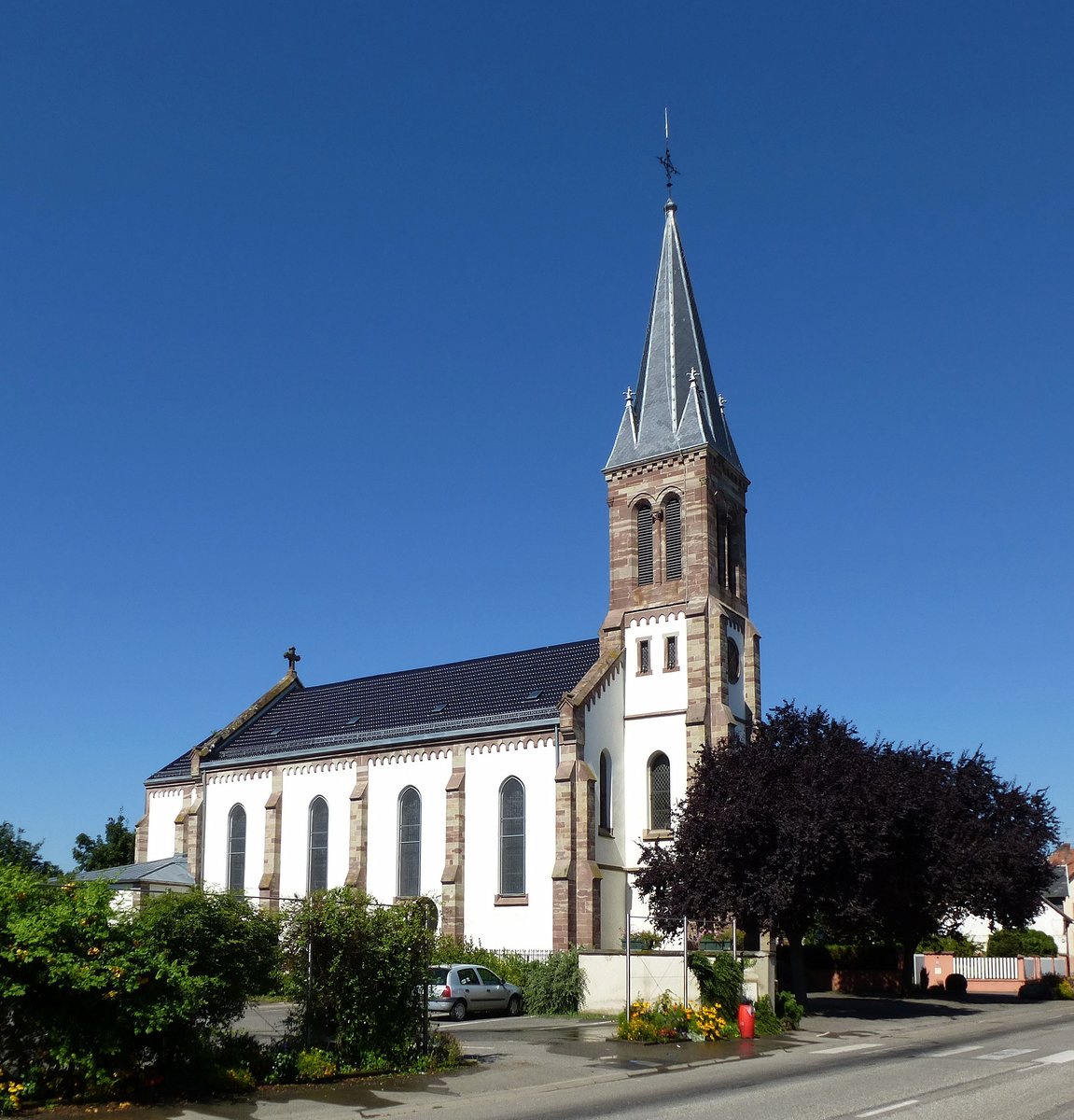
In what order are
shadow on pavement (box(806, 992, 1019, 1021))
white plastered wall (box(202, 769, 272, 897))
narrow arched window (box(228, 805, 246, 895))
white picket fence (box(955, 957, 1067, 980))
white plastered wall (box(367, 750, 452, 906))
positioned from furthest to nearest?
narrow arched window (box(228, 805, 246, 895)) → white plastered wall (box(202, 769, 272, 897)) → white picket fence (box(955, 957, 1067, 980)) → white plastered wall (box(367, 750, 452, 906)) → shadow on pavement (box(806, 992, 1019, 1021))

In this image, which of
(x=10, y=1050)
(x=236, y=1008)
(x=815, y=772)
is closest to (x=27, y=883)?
(x=10, y=1050)

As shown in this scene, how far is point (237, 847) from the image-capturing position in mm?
52906

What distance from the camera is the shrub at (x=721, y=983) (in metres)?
27.0

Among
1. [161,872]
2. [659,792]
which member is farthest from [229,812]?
[659,792]

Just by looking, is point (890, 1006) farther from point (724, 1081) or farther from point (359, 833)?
point (724, 1081)

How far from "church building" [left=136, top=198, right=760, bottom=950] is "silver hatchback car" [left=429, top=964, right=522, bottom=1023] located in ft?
21.6

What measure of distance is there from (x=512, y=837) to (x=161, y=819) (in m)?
23.2

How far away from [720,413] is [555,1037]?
30309 mm

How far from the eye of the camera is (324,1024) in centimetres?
1962

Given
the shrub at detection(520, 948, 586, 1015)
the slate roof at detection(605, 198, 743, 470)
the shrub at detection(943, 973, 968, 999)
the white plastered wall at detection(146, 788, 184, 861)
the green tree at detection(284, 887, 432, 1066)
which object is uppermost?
the slate roof at detection(605, 198, 743, 470)

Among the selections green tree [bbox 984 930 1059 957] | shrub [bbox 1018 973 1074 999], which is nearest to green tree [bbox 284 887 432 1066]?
shrub [bbox 1018 973 1074 999]

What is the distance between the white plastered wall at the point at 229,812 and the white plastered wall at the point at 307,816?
4.63ft

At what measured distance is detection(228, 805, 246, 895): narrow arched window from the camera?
52.5 m

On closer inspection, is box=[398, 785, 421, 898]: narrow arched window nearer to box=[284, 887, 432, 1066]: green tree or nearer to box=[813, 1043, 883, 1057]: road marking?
box=[813, 1043, 883, 1057]: road marking
